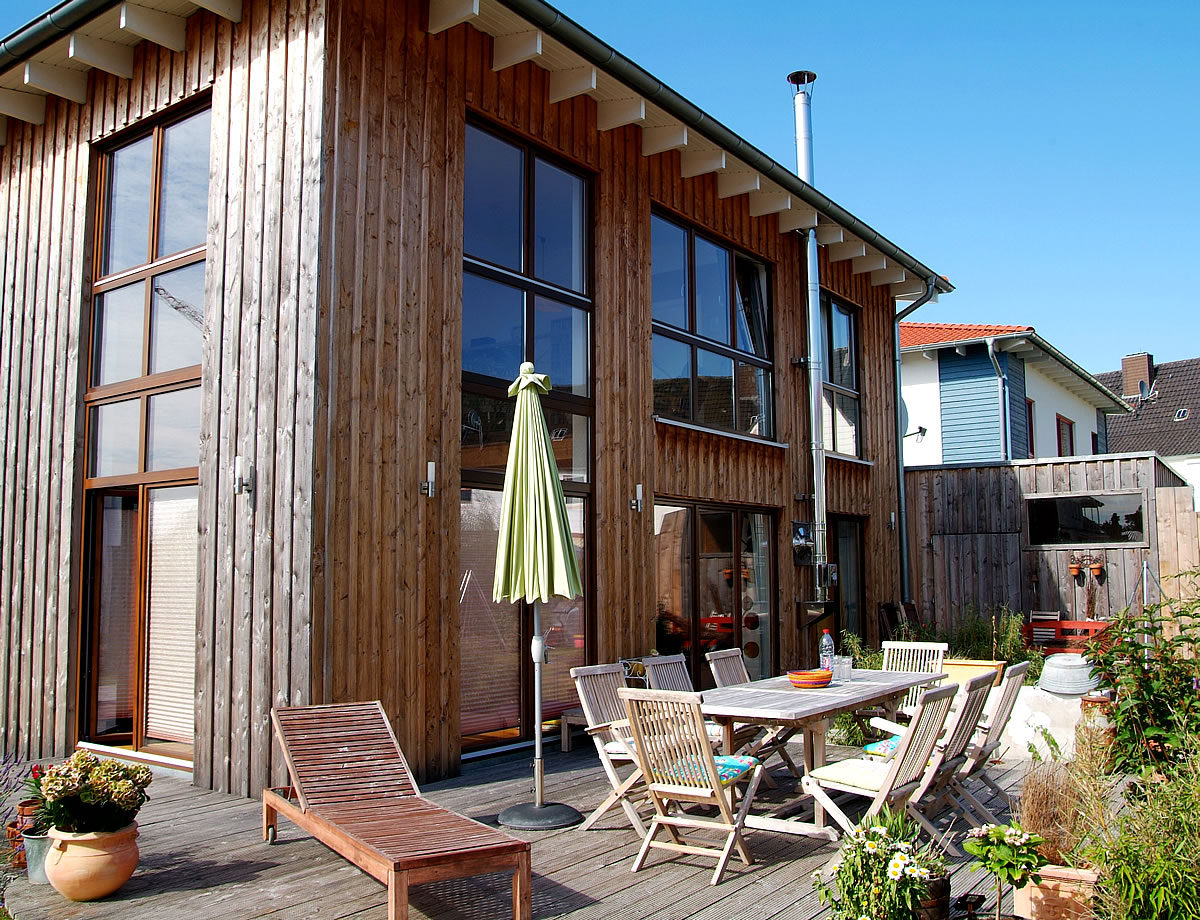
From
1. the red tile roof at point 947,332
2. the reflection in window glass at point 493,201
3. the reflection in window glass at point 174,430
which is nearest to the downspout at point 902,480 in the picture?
the red tile roof at point 947,332

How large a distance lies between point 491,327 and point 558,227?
131 cm

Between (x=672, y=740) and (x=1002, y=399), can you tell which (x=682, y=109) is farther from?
(x=1002, y=399)

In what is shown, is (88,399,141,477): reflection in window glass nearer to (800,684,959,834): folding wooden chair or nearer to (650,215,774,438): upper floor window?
(650,215,774,438): upper floor window

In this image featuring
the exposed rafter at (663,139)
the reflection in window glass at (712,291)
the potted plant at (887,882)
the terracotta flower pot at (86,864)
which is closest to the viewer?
the potted plant at (887,882)

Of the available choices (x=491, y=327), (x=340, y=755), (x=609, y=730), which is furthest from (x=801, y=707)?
(x=491, y=327)

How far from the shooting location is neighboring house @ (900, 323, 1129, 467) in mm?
18312

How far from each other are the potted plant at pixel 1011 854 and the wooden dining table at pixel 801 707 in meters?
1.25

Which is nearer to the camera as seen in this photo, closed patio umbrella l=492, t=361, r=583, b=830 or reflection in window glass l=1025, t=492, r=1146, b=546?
Answer: closed patio umbrella l=492, t=361, r=583, b=830

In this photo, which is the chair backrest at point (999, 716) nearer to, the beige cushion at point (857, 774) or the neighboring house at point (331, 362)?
the beige cushion at point (857, 774)

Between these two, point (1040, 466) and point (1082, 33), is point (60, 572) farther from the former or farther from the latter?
point (1040, 466)

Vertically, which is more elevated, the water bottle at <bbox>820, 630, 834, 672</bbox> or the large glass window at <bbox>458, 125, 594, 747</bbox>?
the large glass window at <bbox>458, 125, 594, 747</bbox>

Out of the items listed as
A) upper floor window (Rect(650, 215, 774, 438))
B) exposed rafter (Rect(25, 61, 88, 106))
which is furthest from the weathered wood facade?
exposed rafter (Rect(25, 61, 88, 106))

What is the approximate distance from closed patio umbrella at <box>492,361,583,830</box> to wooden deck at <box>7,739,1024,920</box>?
0.26 metres

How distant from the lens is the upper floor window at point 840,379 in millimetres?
12312
